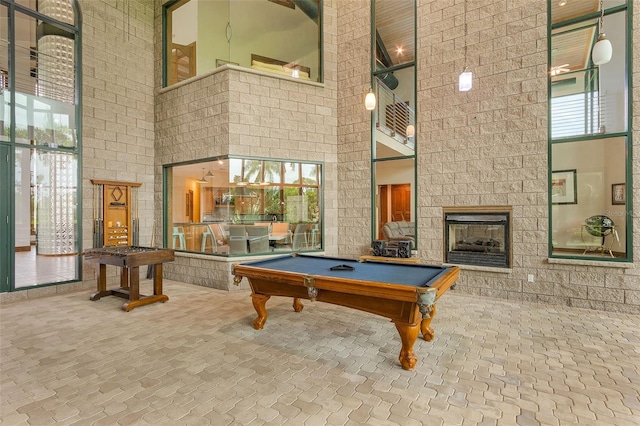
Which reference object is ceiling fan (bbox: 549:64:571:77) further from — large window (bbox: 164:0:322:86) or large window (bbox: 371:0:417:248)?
large window (bbox: 164:0:322:86)

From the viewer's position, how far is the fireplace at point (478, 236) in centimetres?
530

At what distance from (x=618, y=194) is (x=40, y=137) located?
29.8ft

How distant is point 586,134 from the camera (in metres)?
4.82

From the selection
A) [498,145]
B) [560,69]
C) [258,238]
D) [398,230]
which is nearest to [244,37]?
[258,238]

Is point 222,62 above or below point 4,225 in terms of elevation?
above

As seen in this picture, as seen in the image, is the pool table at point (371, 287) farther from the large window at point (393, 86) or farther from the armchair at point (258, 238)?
the large window at point (393, 86)

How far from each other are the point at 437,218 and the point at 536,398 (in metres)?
3.64

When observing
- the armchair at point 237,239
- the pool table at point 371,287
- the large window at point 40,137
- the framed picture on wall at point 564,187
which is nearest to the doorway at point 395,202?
the framed picture on wall at point 564,187

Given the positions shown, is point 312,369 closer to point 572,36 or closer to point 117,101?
point 572,36

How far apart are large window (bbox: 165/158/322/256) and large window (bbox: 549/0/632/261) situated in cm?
409

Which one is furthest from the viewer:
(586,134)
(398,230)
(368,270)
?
(398,230)

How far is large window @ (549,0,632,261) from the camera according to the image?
467 centimetres

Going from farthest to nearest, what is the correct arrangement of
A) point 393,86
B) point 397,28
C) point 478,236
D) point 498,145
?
point 393,86 → point 397,28 → point 478,236 → point 498,145

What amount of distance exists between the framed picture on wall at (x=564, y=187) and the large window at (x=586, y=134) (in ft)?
0.04
